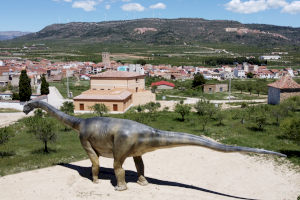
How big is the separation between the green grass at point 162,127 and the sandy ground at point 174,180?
5.66 feet

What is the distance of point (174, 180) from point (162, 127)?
12925 mm

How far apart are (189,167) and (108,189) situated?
5.26 meters

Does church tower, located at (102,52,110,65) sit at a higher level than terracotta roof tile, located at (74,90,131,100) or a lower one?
higher

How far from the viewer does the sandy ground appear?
12.0 metres

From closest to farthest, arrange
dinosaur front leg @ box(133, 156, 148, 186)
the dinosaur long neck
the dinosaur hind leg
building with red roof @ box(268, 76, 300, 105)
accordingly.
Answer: the dinosaur hind leg → dinosaur front leg @ box(133, 156, 148, 186) → the dinosaur long neck → building with red roof @ box(268, 76, 300, 105)

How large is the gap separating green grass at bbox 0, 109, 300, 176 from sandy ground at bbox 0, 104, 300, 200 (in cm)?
172

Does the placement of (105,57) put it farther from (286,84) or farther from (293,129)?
(293,129)

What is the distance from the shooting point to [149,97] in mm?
42562

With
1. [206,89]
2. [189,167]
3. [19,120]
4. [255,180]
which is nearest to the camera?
[255,180]

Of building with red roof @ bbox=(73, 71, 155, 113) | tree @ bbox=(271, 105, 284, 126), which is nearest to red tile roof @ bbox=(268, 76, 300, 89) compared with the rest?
tree @ bbox=(271, 105, 284, 126)

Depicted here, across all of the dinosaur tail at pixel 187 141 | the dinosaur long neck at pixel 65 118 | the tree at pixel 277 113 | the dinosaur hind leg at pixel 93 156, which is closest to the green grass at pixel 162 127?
the tree at pixel 277 113

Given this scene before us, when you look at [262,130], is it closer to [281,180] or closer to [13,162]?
[281,180]

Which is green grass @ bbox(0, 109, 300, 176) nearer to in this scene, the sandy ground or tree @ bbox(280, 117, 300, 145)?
tree @ bbox(280, 117, 300, 145)

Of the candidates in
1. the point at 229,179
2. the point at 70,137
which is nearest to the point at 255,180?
the point at 229,179
